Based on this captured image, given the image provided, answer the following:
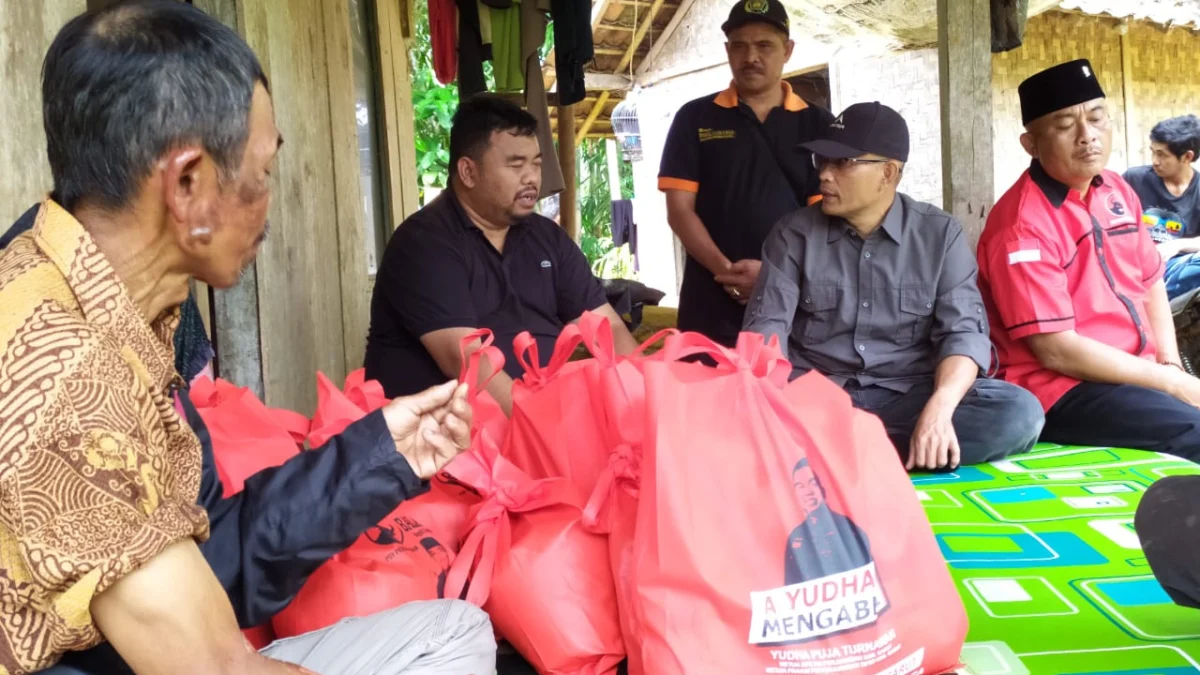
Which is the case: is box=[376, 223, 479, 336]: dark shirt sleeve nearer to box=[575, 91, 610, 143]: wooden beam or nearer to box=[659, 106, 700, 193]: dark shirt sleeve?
box=[659, 106, 700, 193]: dark shirt sleeve

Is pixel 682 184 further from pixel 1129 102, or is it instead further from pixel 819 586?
pixel 1129 102

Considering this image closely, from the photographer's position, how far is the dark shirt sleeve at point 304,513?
1.43 metres

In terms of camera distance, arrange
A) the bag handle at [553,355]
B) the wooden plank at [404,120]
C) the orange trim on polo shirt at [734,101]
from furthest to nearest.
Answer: the wooden plank at [404,120], the orange trim on polo shirt at [734,101], the bag handle at [553,355]

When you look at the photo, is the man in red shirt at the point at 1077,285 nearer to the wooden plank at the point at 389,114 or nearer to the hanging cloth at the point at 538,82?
the hanging cloth at the point at 538,82

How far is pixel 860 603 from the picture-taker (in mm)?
1567

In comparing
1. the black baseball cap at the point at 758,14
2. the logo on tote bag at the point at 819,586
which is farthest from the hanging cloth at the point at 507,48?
the logo on tote bag at the point at 819,586

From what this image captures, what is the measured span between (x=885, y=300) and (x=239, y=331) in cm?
208

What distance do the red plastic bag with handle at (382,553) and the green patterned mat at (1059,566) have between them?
1038 millimetres

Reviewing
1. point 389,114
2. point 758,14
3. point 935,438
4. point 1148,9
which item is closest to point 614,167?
point 1148,9

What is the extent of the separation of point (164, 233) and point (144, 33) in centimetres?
22

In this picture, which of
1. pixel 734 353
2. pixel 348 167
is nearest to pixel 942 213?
pixel 734 353

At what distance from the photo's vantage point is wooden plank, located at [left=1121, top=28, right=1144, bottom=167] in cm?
979

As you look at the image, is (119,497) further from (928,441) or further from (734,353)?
(928,441)

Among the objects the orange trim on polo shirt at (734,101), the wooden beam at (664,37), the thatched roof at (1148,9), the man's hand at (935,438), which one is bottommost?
the man's hand at (935,438)
